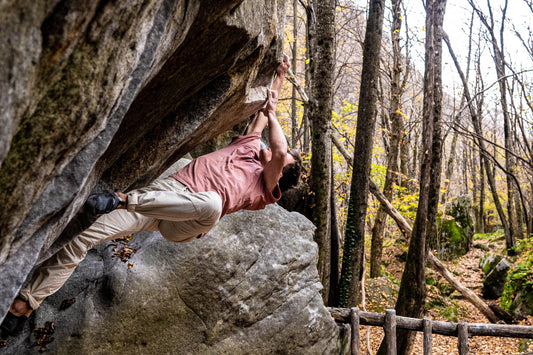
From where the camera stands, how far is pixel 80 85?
1.78m

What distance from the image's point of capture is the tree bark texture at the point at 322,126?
7828mm

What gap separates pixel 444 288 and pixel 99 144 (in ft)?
44.3

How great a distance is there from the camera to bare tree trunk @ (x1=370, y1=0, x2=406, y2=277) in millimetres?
13062

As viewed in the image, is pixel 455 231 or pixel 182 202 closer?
pixel 182 202

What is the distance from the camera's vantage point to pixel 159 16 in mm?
2158

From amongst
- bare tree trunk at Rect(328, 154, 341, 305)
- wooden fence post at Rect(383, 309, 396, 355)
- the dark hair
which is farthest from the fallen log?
the dark hair

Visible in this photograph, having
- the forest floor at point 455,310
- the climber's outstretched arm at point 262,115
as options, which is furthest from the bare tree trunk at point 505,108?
the climber's outstretched arm at point 262,115

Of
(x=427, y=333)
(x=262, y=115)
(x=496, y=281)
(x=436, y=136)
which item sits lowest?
(x=427, y=333)

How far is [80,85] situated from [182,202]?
67.3 inches

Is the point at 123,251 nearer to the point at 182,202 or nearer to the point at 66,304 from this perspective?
the point at 66,304

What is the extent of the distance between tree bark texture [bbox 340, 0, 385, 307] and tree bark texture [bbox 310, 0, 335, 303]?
566 millimetres

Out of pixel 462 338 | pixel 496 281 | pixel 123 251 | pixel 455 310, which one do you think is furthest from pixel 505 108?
pixel 123 251

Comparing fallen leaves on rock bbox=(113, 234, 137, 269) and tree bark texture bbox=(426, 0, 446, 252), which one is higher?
tree bark texture bbox=(426, 0, 446, 252)

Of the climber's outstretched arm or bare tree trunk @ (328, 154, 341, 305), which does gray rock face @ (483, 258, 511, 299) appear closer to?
bare tree trunk @ (328, 154, 341, 305)
